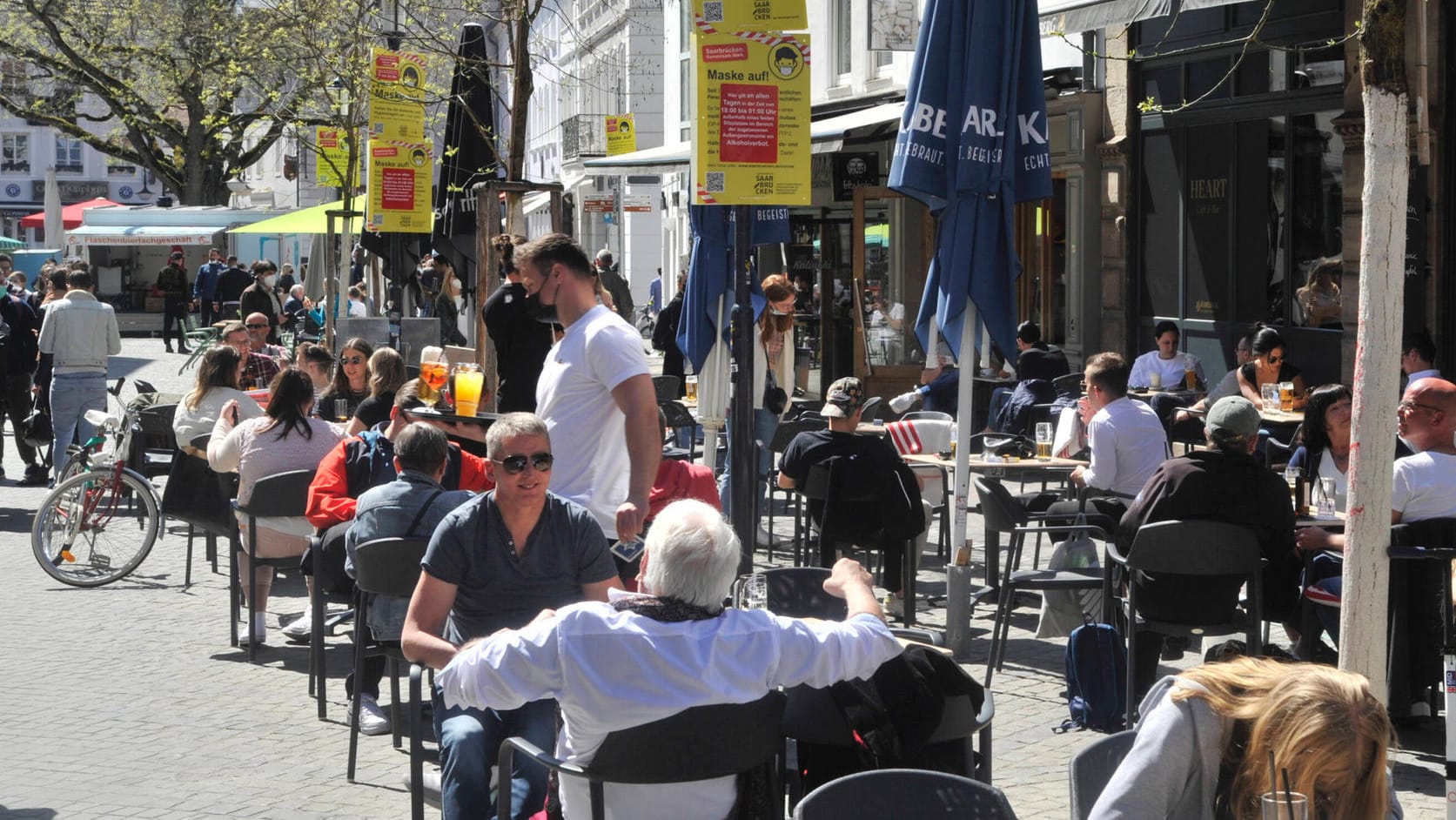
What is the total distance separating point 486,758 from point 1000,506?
3.89 m

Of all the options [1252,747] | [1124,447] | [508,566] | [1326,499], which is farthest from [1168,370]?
[1252,747]

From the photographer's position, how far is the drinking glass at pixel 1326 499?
7691 millimetres

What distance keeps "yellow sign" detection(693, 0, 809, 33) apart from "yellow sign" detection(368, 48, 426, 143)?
847 centimetres

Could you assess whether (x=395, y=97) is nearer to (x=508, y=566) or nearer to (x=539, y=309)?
(x=539, y=309)

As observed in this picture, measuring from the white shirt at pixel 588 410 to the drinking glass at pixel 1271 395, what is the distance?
285 inches

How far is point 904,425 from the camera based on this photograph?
1036 centimetres

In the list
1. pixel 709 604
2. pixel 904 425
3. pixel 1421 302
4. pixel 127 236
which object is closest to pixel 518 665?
pixel 709 604

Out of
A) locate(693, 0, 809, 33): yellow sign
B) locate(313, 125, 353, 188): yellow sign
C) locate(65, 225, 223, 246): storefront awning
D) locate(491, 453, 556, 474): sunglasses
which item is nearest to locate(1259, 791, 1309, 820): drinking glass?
locate(491, 453, 556, 474): sunglasses

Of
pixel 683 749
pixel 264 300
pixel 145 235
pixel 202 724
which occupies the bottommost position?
pixel 202 724

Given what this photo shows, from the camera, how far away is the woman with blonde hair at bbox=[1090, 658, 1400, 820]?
310 centimetres

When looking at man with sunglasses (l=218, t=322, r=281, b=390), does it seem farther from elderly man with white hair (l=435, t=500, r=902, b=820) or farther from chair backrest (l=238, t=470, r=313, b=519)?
elderly man with white hair (l=435, t=500, r=902, b=820)

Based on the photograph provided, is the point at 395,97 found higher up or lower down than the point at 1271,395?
higher up

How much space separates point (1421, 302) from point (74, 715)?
9.42m

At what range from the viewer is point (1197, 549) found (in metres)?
6.82
